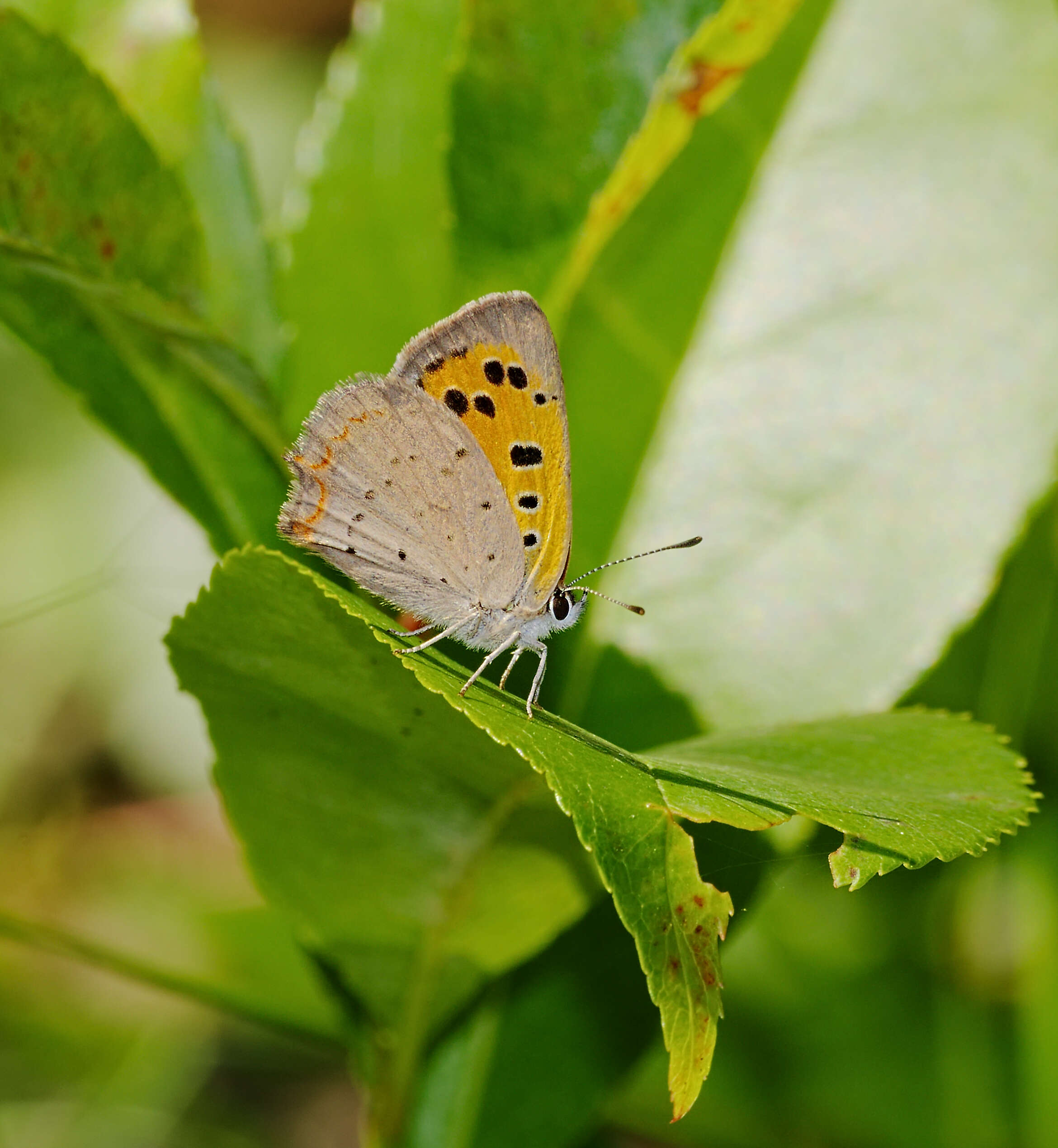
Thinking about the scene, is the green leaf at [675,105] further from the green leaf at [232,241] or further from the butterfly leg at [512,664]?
the butterfly leg at [512,664]

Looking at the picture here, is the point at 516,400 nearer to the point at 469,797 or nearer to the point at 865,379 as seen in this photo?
the point at 865,379

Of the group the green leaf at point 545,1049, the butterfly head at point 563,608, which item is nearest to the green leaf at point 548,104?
the butterfly head at point 563,608

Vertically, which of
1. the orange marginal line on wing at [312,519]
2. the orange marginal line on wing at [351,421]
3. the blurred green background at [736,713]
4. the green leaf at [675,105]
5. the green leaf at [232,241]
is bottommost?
the blurred green background at [736,713]

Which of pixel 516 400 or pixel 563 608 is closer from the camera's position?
pixel 516 400

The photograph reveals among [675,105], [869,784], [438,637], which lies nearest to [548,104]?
[675,105]

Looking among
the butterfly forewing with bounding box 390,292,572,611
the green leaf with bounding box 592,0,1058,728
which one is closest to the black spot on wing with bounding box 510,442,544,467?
the butterfly forewing with bounding box 390,292,572,611

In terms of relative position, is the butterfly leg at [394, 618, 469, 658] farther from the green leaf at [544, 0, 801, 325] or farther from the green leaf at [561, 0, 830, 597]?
the green leaf at [544, 0, 801, 325]
